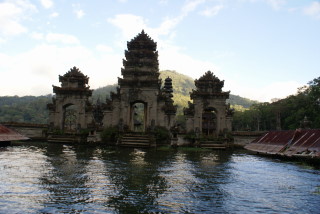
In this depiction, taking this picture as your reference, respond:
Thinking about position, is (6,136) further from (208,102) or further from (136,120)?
(136,120)

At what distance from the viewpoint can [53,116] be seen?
33.4 m

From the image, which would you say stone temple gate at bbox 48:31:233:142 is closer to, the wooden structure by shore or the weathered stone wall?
the weathered stone wall

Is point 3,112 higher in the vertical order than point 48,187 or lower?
higher

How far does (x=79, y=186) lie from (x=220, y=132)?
25.2m

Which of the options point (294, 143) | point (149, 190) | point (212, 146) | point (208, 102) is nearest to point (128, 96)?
point (208, 102)

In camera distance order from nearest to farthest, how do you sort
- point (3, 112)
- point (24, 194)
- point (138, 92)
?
point (24, 194) < point (138, 92) < point (3, 112)

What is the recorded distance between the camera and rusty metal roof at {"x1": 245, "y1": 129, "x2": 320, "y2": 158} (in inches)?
652

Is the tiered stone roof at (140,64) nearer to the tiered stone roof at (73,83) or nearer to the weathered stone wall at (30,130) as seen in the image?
the tiered stone roof at (73,83)

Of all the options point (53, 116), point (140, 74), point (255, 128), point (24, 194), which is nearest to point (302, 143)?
point (24, 194)

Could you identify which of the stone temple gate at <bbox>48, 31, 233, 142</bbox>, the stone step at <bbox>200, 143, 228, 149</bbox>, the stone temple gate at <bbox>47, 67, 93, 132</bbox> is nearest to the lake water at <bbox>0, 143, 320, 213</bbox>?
the stone step at <bbox>200, 143, 228, 149</bbox>

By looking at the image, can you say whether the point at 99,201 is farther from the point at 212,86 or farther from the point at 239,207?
the point at 212,86

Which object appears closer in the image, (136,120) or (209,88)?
(209,88)

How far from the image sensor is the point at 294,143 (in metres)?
19.1

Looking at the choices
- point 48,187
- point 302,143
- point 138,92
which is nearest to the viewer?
point 48,187
